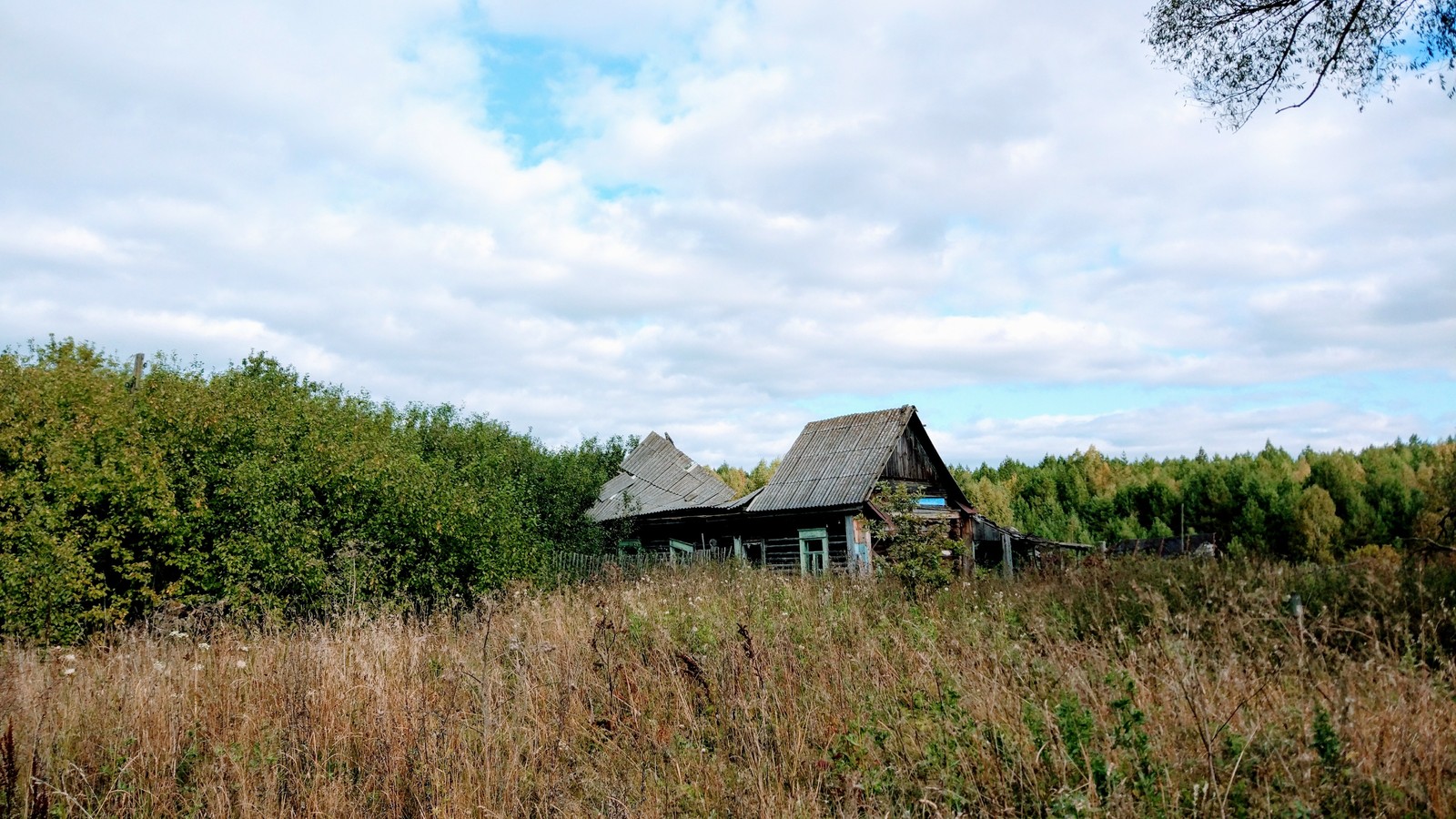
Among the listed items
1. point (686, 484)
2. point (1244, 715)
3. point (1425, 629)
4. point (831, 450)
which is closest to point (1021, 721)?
point (1244, 715)

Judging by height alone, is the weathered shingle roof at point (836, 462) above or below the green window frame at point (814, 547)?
above

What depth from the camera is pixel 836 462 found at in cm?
2298

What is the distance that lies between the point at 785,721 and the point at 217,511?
969 centimetres

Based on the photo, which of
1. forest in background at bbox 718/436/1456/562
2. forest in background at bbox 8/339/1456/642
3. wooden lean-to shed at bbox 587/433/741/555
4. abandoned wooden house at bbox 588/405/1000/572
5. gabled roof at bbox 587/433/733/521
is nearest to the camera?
forest in background at bbox 8/339/1456/642

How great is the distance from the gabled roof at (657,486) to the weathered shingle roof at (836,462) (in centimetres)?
228

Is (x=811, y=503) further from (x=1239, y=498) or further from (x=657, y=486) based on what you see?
(x=1239, y=498)

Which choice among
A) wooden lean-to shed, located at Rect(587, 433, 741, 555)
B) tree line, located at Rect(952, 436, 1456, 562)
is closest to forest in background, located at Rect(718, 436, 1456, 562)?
tree line, located at Rect(952, 436, 1456, 562)

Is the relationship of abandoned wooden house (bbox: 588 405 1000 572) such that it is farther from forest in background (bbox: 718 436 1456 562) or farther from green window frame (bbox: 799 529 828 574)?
forest in background (bbox: 718 436 1456 562)

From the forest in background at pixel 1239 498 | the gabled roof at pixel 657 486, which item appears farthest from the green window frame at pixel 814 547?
the forest in background at pixel 1239 498

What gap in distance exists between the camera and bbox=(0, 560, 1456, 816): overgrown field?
3.46 metres

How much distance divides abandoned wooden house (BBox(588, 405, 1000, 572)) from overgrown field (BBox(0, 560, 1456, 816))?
48.8ft

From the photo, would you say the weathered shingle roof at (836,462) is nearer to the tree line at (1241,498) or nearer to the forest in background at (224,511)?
the forest in background at (224,511)

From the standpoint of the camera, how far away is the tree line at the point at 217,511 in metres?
10.0

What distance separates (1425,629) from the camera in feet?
19.1
